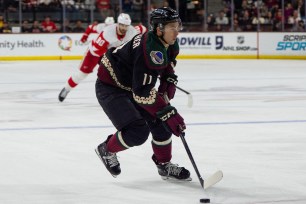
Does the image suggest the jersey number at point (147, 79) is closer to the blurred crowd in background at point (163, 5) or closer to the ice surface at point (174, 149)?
the ice surface at point (174, 149)

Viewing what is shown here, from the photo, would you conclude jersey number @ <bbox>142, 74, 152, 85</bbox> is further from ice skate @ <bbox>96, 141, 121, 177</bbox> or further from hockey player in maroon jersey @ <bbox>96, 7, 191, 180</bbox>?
ice skate @ <bbox>96, 141, 121, 177</bbox>

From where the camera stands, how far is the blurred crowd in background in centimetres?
1759

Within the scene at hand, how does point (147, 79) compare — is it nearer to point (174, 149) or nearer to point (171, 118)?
point (171, 118)

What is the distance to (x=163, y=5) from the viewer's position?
18.2 metres

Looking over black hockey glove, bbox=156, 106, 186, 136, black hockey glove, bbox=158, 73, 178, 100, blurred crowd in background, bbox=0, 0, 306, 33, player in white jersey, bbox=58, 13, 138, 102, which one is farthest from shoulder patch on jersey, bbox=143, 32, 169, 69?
blurred crowd in background, bbox=0, 0, 306, 33

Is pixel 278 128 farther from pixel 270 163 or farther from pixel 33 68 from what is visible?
pixel 33 68

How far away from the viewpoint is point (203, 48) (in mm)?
17516

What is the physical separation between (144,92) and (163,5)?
47.6 ft

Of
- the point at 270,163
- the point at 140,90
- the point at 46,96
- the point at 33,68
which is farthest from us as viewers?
the point at 33,68

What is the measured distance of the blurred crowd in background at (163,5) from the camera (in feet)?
57.7

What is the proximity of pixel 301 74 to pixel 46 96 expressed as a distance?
4819 mm

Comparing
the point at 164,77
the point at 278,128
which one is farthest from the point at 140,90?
the point at 278,128

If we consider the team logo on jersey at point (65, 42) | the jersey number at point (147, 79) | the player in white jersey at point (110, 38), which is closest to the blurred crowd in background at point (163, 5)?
the team logo on jersey at point (65, 42)

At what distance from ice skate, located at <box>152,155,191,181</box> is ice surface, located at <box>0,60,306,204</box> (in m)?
0.07
